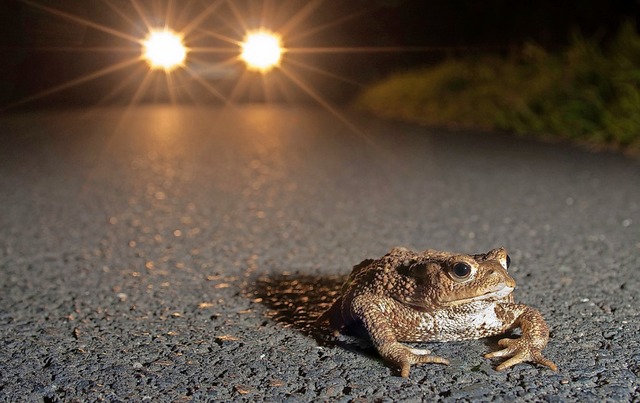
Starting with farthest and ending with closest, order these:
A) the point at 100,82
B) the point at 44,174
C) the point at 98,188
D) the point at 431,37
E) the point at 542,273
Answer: the point at 431,37, the point at 100,82, the point at 44,174, the point at 98,188, the point at 542,273

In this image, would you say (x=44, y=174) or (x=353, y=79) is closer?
(x=44, y=174)

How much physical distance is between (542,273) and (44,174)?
608 centimetres

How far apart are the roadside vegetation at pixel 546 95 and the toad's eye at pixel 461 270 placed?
26.2 ft

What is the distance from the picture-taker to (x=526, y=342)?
10.3 feet

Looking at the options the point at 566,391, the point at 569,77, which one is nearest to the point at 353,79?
the point at 569,77

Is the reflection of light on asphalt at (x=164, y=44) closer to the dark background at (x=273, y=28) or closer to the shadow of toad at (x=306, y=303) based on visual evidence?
the dark background at (x=273, y=28)

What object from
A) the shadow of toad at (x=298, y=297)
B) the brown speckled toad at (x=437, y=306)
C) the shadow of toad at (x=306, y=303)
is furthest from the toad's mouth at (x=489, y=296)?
the shadow of toad at (x=298, y=297)

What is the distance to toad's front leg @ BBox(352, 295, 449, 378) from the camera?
3.02 m

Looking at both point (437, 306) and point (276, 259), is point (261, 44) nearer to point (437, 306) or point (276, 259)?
point (276, 259)

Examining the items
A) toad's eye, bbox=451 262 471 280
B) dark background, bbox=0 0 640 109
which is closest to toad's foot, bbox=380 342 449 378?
toad's eye, bbox=451 262 471 280

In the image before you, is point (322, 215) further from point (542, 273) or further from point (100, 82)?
point (100, 82)

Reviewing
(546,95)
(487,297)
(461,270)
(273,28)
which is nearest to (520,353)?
(487,297)

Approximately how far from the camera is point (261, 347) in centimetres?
331

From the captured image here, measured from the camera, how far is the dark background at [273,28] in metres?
10.7
